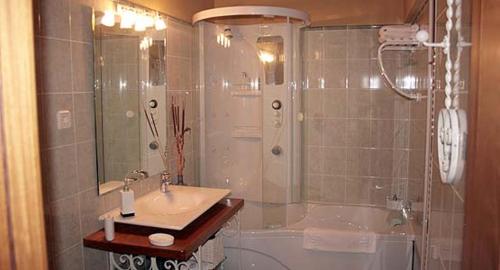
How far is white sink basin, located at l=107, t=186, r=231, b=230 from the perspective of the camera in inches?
82.4

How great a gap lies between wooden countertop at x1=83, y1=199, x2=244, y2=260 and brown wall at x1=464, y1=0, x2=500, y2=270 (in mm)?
1201

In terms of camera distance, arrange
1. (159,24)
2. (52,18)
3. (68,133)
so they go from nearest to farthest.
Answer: (52,18)
(68,133)
(159,24)

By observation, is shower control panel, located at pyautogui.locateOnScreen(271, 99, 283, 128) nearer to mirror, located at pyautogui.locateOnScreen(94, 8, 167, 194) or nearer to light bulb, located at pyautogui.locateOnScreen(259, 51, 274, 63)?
light bulb, located at pyautogui.locateOnScreen(259, 51, 274, 63)

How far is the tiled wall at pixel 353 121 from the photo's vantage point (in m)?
3.41

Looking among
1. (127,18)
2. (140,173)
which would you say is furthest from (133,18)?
(140,173)

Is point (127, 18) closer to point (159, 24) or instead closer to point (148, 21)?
point (148, 21)

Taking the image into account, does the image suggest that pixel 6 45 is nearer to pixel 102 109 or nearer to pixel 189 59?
pixel 102 109

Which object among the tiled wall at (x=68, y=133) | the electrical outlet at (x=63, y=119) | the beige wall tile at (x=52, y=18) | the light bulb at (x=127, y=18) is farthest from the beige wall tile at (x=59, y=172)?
the light bulb at (x=127, y=18)

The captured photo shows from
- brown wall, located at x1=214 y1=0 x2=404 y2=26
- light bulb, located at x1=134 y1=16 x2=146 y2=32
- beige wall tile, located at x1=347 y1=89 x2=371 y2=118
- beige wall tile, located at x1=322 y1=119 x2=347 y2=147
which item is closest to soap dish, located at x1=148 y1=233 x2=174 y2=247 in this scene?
light bulb, located at x1=134 y1=16 x2=146 y2=32

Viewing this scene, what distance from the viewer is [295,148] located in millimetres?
3305

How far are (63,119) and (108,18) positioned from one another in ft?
2.15

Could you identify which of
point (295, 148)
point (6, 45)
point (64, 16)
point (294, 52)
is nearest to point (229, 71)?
point (294, 52)

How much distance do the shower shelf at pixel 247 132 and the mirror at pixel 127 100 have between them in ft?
1.96

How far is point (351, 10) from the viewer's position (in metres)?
3.42
